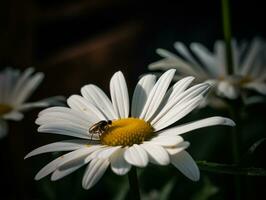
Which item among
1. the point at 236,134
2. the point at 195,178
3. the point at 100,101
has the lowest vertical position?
the point at 236,134

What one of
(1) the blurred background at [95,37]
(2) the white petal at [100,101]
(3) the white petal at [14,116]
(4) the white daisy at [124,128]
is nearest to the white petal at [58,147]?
(4) the white daisy at [124,128]

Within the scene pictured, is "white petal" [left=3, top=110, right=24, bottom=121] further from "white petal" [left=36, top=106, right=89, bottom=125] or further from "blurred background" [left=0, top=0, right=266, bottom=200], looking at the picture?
"blurred background" [left=0, top=0, right=266, bottom=200]

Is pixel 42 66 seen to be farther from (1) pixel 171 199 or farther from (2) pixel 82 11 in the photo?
(1) pixel 171 199

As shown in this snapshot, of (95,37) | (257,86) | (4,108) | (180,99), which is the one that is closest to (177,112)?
(180,99)

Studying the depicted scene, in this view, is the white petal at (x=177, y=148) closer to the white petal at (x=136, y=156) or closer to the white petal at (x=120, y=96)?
the white petal at (x=136, y=156)

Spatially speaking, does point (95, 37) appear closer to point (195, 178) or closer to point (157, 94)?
point (157, 94)

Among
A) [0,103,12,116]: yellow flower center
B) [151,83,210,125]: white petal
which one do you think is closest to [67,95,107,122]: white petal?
[151,83,210,125]: white petal

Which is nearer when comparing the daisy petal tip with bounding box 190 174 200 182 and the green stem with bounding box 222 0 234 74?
the daisy petal tip with bounding box 190 174 200 182

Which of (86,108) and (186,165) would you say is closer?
(186,165)
